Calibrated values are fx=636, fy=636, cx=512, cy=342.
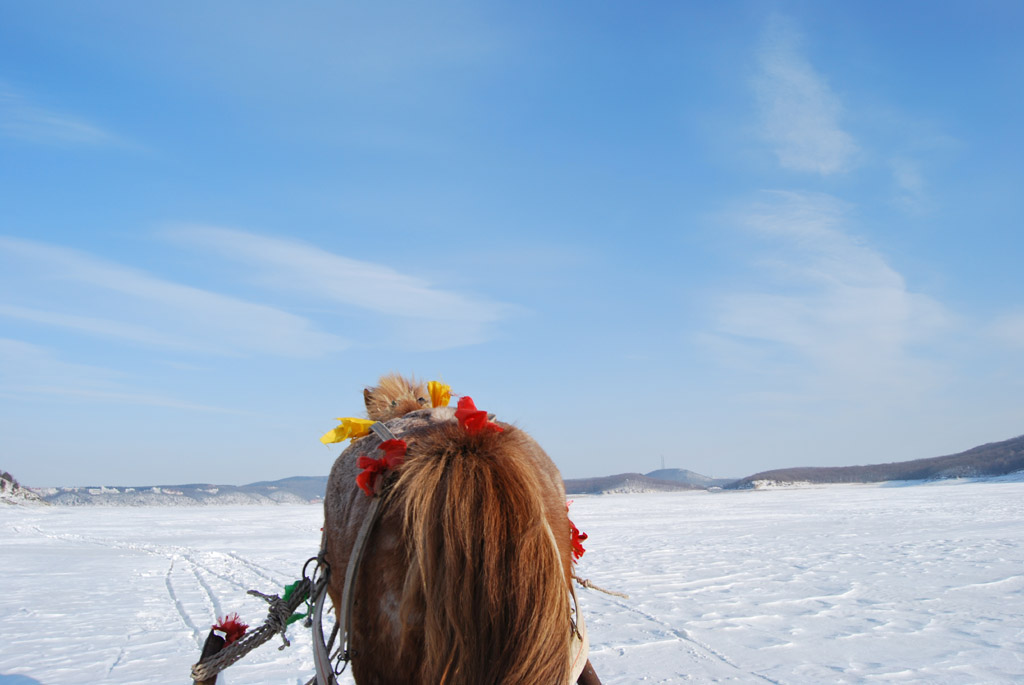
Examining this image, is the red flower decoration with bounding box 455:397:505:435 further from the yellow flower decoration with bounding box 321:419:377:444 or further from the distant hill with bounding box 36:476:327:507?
the distant hill with bounding box 36:476:327:507

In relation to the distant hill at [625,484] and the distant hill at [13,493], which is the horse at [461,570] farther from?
the distant hill at [625,484]

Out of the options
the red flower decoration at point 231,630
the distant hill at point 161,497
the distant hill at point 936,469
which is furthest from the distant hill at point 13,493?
the distant hill at point 936,469

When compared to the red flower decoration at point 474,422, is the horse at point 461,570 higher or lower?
lower

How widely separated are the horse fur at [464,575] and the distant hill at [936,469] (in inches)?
2322

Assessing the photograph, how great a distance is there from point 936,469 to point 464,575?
74.2m

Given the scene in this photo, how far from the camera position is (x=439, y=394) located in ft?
8.50

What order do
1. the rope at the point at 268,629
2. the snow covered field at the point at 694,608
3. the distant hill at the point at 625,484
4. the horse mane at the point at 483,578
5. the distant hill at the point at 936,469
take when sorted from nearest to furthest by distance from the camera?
the horse mane at the point at 483,578
the rope at the point at 268,629
the snow covered field at the point at 694,608
the distant hill at the point at 936,469
the distant hill at the point at 625,484

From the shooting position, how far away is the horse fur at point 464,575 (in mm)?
1521

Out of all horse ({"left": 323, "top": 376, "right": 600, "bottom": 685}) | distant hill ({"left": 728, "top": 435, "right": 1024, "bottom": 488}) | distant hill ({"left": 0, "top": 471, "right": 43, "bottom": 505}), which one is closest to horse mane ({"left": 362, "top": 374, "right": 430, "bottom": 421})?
horse ({"left": 323, "top": 376, "right": 600, "bottom": 685})

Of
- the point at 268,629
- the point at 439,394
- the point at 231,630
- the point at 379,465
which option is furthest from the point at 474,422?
the point at 231,630

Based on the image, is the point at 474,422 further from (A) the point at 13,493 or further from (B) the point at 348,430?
(A) the point at 13,493

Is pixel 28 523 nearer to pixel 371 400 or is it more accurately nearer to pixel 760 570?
pixel 760 570

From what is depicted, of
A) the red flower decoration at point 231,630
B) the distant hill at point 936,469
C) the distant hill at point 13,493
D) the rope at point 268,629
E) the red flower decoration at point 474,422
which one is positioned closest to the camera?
the red flower decoration at point 474,422

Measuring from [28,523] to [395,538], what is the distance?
26448 millimetres
